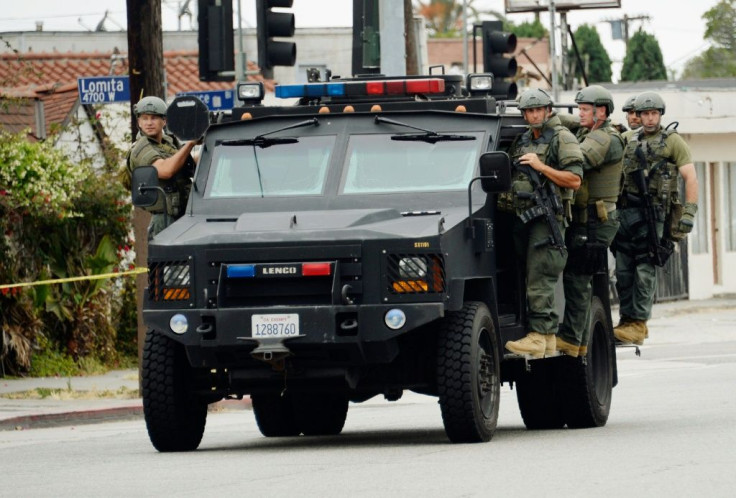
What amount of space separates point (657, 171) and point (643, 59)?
72219 mm

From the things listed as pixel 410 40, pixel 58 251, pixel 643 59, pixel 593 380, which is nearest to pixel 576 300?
pixel 593 380

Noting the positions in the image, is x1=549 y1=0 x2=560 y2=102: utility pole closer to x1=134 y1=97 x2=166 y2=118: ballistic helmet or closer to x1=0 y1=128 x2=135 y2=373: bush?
x1=0 y1=128 x2=135 y2=373: bush

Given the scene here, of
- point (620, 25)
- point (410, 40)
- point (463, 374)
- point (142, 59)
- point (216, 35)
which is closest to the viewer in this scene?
point (463, 374)

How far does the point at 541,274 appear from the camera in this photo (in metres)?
11.8

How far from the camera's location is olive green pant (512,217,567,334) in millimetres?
11781

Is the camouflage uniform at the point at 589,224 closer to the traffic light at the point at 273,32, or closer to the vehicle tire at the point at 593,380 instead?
the vehicle tire at the point at 593,380

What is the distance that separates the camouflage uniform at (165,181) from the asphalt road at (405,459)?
1.64 m

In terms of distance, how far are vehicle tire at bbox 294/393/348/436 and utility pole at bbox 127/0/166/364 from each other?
4130 millimetres

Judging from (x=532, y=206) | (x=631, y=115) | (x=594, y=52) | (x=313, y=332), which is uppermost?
(x=594, y=52)

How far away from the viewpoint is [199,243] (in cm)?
1080

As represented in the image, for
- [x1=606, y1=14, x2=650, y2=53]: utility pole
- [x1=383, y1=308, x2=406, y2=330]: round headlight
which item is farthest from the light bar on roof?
[x1=606, y1=14, x2=650, y2=53]: utility pole

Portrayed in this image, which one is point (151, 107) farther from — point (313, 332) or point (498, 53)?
point (498, 53)

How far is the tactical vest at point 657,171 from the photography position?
13.9 m

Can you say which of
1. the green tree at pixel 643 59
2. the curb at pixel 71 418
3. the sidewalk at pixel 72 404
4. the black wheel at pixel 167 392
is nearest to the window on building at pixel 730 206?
the sidewalk at pixel 72 404
